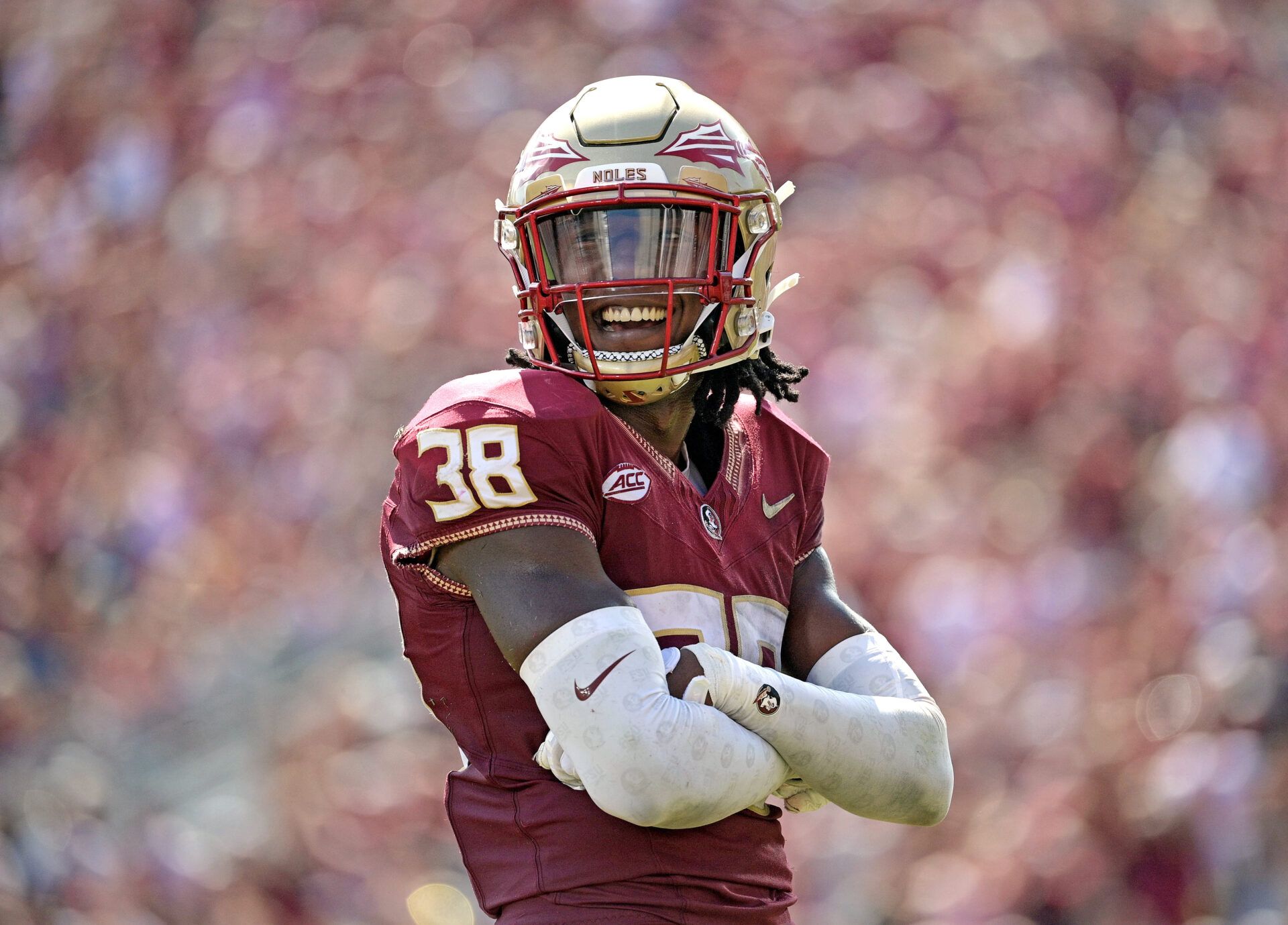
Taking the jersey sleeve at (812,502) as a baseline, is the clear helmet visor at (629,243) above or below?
above

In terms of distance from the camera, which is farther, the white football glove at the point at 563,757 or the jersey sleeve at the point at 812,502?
the jersey sleeve at the point at 812,502

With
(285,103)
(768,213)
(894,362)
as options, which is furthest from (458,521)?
(285,103)

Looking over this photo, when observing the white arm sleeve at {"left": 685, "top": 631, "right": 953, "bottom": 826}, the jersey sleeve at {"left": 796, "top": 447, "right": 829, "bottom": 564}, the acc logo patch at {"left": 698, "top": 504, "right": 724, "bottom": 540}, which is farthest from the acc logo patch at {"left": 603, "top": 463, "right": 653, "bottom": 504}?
the jersey sleeve at {"left": 796, "top": 447, "right": 829, "bottom": 564}

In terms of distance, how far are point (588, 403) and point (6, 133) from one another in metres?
5.27

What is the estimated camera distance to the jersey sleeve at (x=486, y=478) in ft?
5.37

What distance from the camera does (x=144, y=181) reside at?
5.74 meters

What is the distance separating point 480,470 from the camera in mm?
1642

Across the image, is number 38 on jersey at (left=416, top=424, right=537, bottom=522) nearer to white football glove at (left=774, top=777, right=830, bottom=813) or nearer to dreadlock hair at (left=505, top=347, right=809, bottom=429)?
dreadlock hair at (left=505, top=347, right=809, bottom=429)

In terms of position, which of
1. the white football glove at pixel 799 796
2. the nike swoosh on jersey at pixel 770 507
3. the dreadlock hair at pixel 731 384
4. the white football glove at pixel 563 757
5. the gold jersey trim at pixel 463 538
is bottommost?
the white football glove at pixel 799 796

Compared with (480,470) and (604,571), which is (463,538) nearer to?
(480,470)

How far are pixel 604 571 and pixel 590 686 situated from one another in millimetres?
192

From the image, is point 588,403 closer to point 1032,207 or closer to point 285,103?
point 1032,207

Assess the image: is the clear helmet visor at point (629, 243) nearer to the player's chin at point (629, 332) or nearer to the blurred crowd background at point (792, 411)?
the player's chin at point (629, 332)

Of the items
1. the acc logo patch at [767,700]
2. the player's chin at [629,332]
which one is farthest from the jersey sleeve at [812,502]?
the acc logo patch at [767,700]
